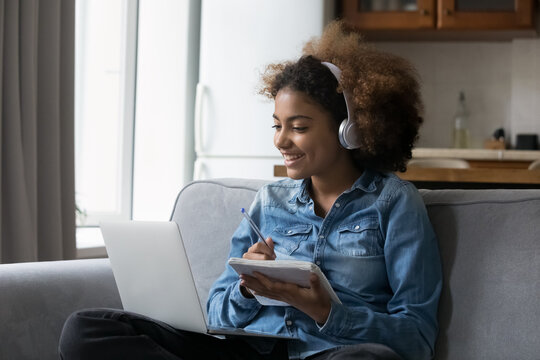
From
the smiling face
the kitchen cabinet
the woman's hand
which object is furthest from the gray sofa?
the kitchen cabinet

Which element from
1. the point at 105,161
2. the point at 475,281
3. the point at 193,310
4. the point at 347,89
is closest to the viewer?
the point at 193,310

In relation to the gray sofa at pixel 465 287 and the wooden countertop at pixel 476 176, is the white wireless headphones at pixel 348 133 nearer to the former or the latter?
the gray sofa at pixel 465 287

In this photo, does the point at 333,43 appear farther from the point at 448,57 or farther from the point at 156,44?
the point at 448,57

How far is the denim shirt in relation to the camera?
4.51 feet

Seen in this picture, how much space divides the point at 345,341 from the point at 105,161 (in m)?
2.56

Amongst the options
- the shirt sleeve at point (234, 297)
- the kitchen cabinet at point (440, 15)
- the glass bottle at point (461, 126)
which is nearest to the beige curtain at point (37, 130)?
the shirt sleeve at point (234, 297)

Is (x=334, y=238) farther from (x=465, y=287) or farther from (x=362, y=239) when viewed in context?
(x=465, y=287)

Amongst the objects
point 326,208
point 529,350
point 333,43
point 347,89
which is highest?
point 333,43

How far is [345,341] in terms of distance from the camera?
4.61 feet

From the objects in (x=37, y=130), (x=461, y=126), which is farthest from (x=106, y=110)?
(x=461, y=126)

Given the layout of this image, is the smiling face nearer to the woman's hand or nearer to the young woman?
the young woman

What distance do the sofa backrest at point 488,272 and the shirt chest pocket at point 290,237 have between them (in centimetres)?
27

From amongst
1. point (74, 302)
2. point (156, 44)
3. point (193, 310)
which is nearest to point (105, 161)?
point (156, 44)

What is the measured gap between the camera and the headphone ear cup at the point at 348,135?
5.19 feet
